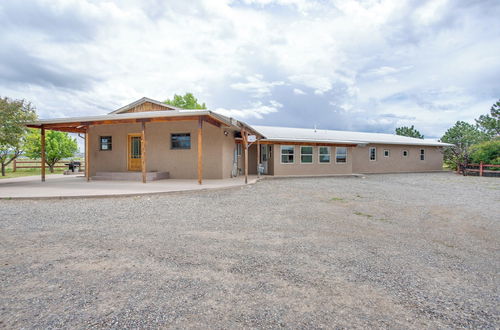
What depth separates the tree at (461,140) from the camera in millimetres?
19373

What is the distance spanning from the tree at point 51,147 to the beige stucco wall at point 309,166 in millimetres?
18534

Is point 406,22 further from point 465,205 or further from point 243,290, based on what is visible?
point 243,290

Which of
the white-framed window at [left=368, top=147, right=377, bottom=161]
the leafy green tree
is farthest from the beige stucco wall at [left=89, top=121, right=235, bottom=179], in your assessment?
the leafy green tree

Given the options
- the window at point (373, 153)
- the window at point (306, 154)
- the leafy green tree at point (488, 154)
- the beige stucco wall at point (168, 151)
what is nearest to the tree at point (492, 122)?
the leafy green tree at point (488, 154)

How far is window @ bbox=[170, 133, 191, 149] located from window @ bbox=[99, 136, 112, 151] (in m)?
3.55

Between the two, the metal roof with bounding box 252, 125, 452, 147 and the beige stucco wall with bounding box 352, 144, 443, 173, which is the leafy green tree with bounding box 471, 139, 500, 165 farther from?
the beige stucco wall with bounding box 352, 144, 443, 173

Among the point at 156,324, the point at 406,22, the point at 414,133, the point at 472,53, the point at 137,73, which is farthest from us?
the point at 414,133

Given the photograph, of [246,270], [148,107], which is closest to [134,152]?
[148,107]

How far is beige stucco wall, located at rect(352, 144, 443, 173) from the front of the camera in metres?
18.8

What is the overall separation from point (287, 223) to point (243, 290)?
238 cm

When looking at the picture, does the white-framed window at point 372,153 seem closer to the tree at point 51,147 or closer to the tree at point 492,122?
the tree at point 492,122

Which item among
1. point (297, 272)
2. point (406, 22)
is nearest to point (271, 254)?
point (297, 272)

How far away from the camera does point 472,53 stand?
10953 mm

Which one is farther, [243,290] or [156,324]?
[243,290]
